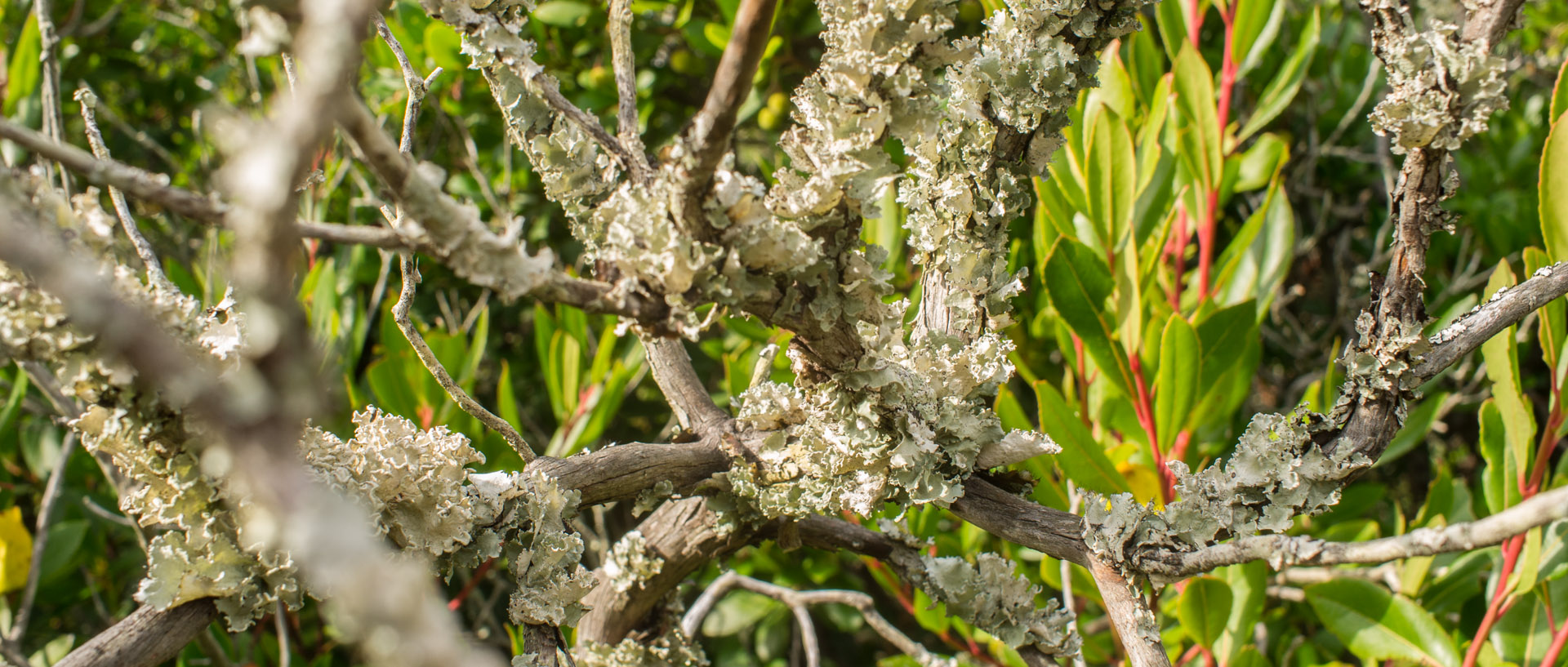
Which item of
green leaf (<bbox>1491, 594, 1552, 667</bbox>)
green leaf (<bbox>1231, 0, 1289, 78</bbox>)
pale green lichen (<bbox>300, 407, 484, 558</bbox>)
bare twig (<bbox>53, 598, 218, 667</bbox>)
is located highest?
green leaf (<bbox>1231, 0, 1289, 78</bbox>)

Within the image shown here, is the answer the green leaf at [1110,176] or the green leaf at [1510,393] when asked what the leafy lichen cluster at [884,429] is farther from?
the green leaf at [1510,393]

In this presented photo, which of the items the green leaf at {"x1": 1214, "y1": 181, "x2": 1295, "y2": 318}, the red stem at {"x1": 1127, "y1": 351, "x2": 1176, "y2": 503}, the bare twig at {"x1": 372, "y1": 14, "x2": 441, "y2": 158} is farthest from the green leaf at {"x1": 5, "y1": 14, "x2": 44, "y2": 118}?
the green leaf at {"x1": 1214, "y1": 181, "x2": 1295, "y2": 318}

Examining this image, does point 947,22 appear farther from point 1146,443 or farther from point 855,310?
point 1146,443

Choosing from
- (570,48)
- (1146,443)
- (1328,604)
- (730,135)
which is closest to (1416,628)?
(1328,604)

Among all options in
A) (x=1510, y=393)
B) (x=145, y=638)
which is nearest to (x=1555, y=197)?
(x=1510, y=393)

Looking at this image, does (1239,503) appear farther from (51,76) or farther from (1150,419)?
(51,76)

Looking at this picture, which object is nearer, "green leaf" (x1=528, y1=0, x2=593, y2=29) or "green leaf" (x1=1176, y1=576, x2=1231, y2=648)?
"green leaf" (x1=1176, y1=576, x2=1231, y2=648)

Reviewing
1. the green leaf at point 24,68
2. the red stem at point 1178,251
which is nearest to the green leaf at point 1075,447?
the red stem at point 1178,251

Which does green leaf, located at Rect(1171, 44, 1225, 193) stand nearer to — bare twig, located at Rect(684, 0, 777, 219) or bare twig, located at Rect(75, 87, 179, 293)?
bare twig, located at Rect(684, 0, 777, 219)
